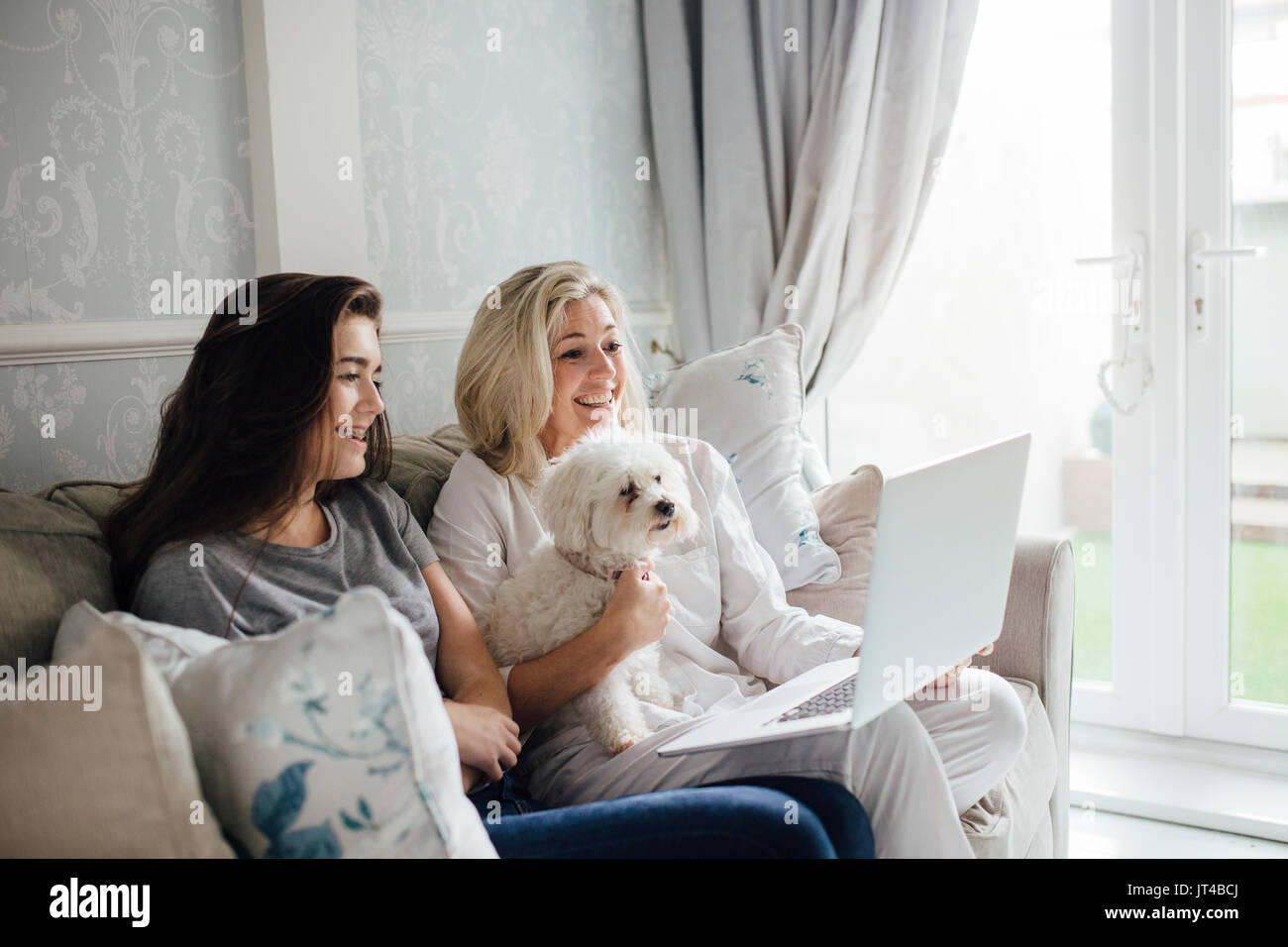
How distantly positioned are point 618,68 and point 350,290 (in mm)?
1643

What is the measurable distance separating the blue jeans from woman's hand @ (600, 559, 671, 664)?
321 millimetres

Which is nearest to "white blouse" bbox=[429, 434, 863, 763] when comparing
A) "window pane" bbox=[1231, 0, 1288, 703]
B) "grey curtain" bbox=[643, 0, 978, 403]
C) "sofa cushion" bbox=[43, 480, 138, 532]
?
"sofa cushion" bbox=[43, 480, 138, 532]

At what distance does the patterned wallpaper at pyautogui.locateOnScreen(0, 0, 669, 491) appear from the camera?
149 centimetres

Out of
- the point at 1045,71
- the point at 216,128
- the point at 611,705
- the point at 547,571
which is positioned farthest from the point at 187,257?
the point at 1045,71

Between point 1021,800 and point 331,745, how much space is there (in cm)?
127

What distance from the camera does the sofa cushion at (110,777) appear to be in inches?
35.2

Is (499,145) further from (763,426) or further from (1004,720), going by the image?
(1004,720)

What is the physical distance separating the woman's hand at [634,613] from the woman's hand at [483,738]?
0.19 metres

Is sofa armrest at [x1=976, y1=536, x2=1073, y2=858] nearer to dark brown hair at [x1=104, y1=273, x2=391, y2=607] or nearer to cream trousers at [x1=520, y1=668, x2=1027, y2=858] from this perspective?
cream trousers at [x1=520, y1=668, x2=1027, y2=858]

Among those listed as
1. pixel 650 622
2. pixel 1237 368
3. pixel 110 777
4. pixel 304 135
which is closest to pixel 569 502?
pixel 650 622

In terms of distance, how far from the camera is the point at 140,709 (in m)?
0.89

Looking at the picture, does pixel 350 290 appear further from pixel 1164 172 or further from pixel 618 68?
pixel 1164 172

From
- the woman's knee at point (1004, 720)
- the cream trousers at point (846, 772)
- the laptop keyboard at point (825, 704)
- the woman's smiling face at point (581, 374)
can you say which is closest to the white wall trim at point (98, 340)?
the woman's smiling face at point (581, 374)

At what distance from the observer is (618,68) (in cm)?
278
